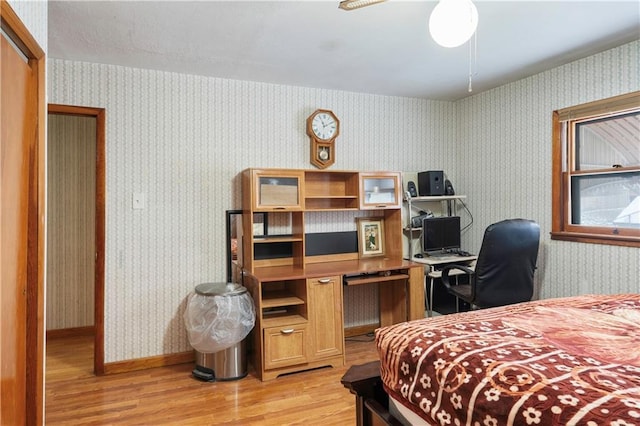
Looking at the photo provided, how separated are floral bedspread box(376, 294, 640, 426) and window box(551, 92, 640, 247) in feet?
4.99

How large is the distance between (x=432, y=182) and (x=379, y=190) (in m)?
0.64

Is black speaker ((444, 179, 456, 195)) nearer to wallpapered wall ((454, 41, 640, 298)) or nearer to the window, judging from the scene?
wallpapered wall ((454, 41, 640, 298))

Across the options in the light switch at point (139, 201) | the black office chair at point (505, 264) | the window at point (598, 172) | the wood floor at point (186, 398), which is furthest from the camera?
the light switch at point (139, 201)

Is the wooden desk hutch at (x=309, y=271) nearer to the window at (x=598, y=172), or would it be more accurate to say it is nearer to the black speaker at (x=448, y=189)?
the black speaker at (x=448, y=189)

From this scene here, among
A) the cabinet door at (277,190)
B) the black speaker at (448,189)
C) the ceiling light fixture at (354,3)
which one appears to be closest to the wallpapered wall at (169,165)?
the cabinet door at (277,190)

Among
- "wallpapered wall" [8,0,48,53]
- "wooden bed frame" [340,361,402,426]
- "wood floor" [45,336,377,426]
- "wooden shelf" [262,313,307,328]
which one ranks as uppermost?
"wallpapered wall" [8,0,48,53]

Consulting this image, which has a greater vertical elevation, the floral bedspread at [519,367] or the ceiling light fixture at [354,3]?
the ceiling light fixture at [354,3]

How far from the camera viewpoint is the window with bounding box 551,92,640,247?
108 inches

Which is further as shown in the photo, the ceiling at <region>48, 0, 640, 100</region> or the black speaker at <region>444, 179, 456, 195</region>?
the black speaker at <region>444, 179, 456, 195</region>

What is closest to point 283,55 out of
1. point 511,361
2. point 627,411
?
point 511,361

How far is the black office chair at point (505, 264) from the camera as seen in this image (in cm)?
263

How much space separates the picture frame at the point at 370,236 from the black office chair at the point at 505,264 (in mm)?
1144

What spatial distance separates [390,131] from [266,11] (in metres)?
2.08

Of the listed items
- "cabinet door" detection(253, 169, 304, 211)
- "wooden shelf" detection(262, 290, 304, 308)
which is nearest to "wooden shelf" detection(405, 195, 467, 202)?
"cabinet door" detection(253, 169, 304, 211)
